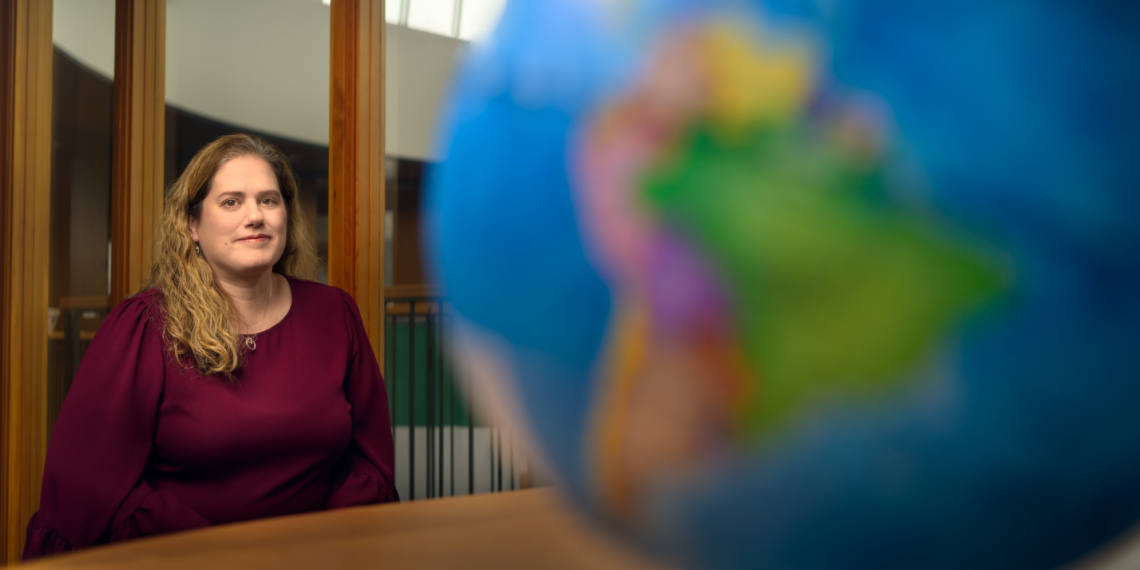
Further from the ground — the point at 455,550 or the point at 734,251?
the point at 734,251

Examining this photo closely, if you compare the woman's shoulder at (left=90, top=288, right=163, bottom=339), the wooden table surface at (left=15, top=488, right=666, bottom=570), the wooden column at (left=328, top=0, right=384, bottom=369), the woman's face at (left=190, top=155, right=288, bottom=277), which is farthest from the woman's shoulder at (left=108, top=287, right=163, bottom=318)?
the wooden column at (left=328, top=0, right=384, bottom=369)

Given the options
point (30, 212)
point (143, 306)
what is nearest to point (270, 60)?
point (30, 212)

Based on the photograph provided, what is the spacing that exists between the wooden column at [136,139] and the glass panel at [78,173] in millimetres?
56

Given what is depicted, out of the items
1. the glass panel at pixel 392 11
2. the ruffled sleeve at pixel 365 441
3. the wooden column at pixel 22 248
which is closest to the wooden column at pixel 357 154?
the glass panel at pixel 392 11

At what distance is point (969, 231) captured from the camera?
31 centimetres

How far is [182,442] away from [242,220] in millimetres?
398

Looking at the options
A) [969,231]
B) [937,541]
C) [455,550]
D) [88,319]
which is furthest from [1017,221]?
[88,319]

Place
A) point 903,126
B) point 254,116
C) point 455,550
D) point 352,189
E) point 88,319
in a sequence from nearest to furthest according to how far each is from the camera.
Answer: point 903,126, point 455,550, point 352,189, point 88,319, point 254,116

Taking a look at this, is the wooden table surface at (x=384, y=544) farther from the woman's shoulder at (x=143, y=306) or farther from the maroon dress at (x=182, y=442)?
the woman's shoulder at (x=143, y=306)

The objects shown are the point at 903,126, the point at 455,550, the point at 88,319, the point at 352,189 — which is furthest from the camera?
the point at 88,319

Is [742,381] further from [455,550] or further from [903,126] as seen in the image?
[455,550]

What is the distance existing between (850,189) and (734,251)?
0.05m

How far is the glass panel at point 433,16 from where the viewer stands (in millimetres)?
2975

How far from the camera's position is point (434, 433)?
3826mm
